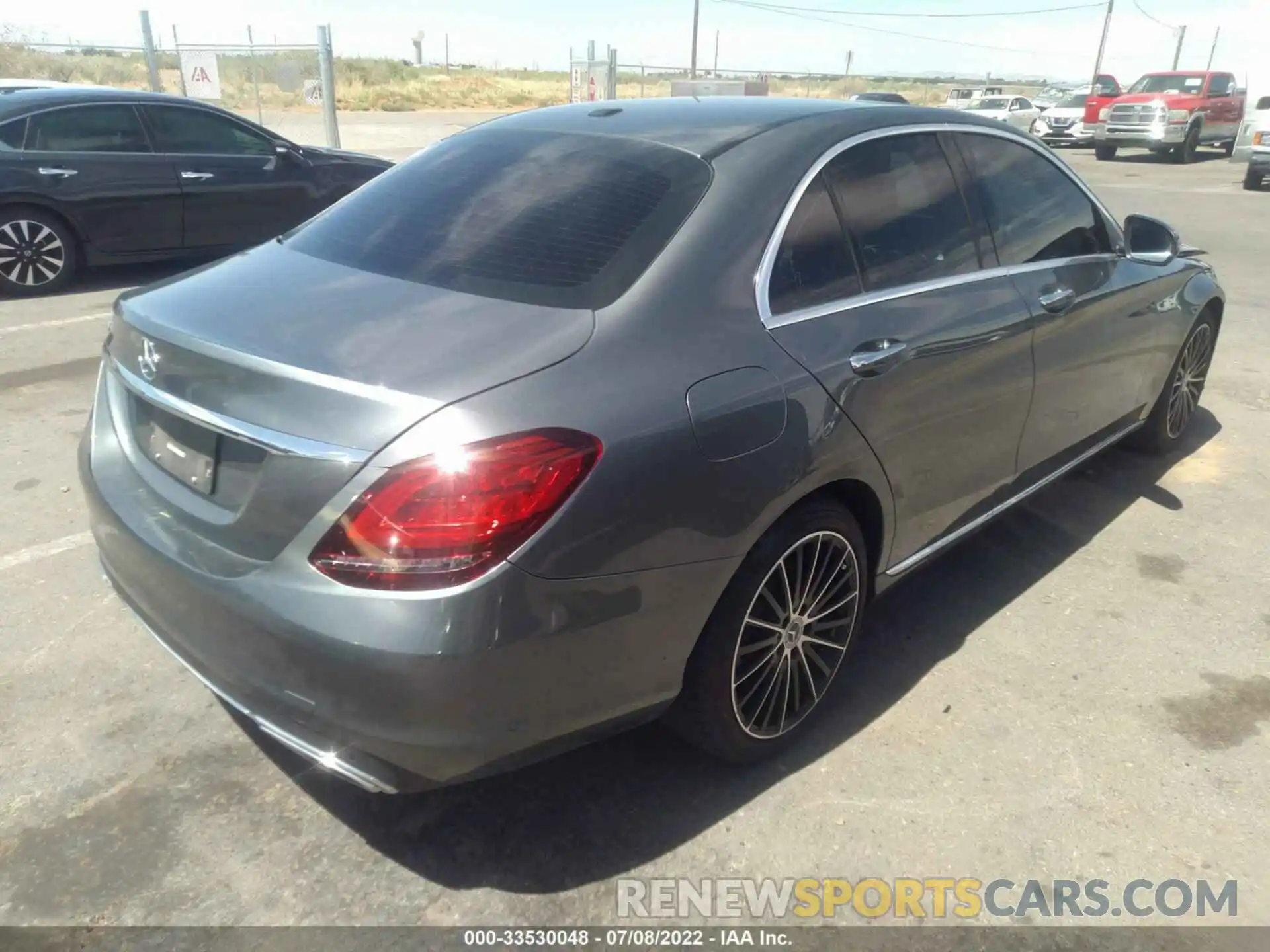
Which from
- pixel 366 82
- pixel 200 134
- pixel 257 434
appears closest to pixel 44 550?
pixel 257 434

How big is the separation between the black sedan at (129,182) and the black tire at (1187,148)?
22.2 metres

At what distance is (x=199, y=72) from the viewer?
15773 mm

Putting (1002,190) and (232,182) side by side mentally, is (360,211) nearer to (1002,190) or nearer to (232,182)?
(1002,190)

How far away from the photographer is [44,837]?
253cm

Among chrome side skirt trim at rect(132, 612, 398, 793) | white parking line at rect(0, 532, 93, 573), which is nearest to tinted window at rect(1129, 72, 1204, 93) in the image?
white parking line at rect(0, 532, 93, 573)

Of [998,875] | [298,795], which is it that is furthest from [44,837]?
[998,875]

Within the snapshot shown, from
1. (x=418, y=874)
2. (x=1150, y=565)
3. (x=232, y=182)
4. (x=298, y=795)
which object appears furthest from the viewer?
(x=232, y=182)

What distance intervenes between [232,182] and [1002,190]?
7.11 m

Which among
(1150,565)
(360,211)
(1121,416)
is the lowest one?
(1150,565)

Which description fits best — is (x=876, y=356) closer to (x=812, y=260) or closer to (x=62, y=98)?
(x=812, y=260)

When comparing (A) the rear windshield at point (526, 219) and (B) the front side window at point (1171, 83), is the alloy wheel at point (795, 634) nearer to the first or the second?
(A) the rear windshield at point (526, 219)

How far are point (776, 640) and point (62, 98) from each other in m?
7.95

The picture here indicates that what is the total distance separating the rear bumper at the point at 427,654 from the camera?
202 cm

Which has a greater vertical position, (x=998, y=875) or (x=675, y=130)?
(x=675, y=130)
